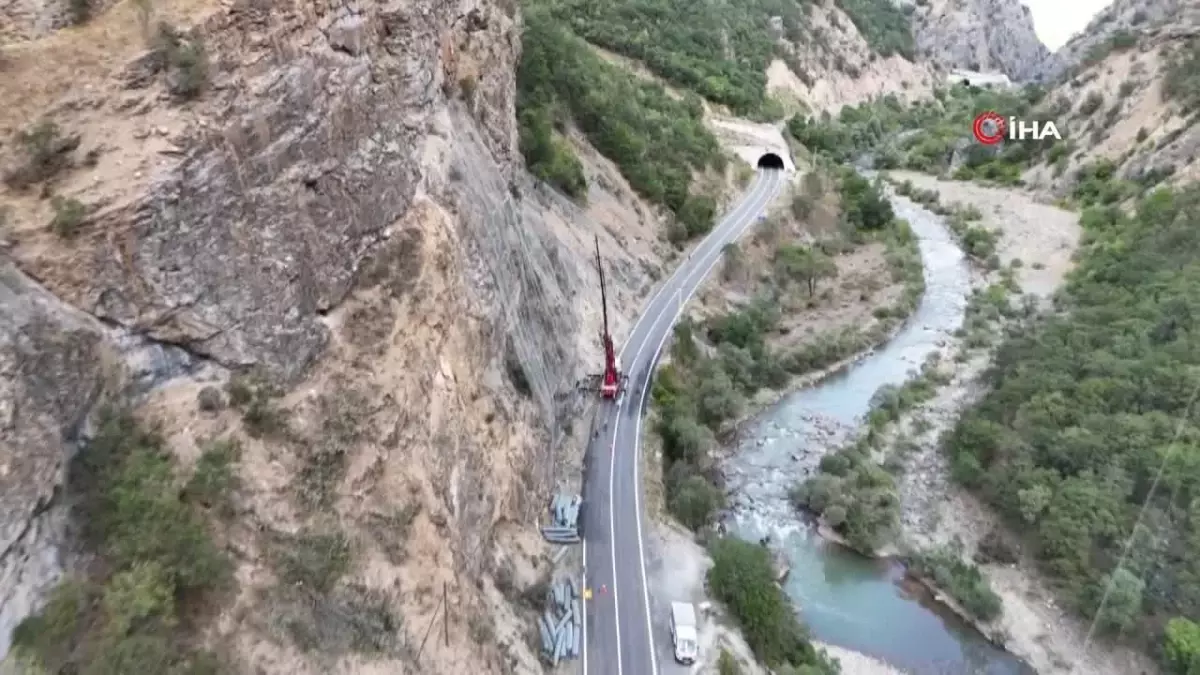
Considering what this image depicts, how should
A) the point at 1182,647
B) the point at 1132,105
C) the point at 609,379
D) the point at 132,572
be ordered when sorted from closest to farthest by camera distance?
the point at 132,572 < the point at 1182,647 < the point at 609,379 < the point at 1132,105

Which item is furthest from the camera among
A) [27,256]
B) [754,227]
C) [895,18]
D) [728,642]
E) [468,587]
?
[895,18]

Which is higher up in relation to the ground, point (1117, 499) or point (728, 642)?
point (1117, 499)

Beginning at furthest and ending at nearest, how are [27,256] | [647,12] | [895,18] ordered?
[895,18] → [647,12] → [27,256]

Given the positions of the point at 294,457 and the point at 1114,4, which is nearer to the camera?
the point at 294,457

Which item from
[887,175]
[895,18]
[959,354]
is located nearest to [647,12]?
[887,175]

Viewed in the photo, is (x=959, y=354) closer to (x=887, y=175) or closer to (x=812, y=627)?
(x=812, y=627)

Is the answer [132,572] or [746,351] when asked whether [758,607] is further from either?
[746,351]

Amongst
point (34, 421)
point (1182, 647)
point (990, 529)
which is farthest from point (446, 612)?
point (990, 529)
